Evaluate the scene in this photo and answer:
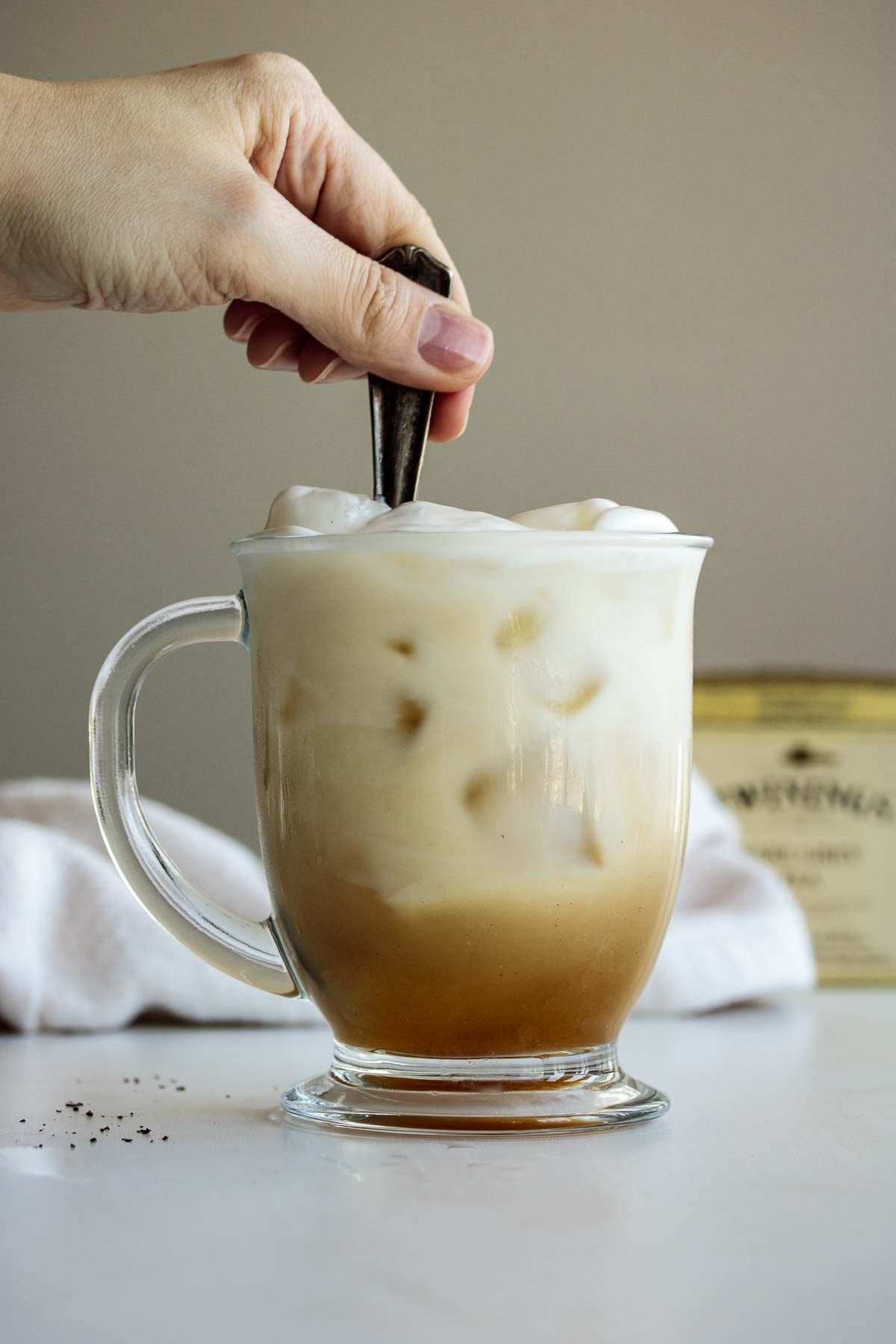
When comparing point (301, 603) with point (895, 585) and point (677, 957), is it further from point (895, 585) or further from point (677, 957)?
point (895, 585)

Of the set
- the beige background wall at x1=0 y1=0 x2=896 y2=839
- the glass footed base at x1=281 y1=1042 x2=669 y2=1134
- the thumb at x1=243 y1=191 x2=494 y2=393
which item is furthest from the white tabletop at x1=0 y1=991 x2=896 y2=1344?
the beige background wall at x1=0 y1=0 x2=896 y2=839

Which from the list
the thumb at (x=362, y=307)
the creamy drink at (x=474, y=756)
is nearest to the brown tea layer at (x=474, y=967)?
the creamy drink at (x=474, y=756)

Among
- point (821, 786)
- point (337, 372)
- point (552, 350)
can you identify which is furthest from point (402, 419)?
point (552, 350)

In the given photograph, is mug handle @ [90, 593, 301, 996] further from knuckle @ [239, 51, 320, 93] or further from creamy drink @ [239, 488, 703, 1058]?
knuckle @ [239, 51, 320, 93]

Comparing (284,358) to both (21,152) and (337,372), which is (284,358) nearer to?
(337,372)

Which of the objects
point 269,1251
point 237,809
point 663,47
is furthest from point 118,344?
point 269,1251

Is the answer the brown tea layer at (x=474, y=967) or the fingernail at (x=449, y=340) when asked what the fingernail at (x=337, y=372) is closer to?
the fingernail at (x=449, y=340)
